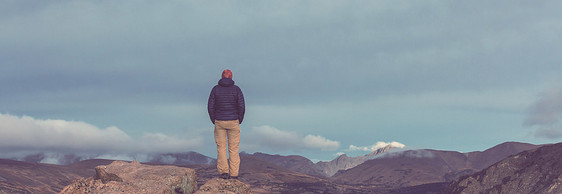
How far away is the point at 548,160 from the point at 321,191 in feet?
436

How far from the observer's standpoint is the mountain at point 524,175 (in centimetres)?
3309

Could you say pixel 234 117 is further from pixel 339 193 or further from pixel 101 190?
pixel 339 193

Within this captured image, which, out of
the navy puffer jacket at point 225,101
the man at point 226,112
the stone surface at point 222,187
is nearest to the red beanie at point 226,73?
the man at point 226,112

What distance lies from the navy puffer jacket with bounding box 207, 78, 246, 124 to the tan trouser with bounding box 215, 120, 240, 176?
0.27 metres

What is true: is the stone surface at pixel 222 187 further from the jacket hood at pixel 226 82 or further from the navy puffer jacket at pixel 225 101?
the jacket hood at pixel 226 82

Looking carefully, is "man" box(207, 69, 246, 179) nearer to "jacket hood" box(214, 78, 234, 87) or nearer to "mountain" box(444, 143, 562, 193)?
"jacket hood" box(214, 78, 234, 87)

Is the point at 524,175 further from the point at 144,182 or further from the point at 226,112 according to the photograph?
the point at 144,182

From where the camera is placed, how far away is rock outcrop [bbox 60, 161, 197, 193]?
47.9 feet

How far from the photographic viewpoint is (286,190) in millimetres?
162000

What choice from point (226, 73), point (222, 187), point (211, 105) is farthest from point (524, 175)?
point (211, 105)

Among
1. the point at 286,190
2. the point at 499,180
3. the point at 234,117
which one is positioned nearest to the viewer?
the point at 234,117

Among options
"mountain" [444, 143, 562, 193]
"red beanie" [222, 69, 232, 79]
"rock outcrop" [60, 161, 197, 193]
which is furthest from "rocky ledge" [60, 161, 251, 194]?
"mountain" [444, 143, 562, 193]

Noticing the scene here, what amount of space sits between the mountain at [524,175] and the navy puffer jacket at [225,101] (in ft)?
82.3

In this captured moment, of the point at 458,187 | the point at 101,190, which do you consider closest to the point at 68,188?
the point at 101,190
